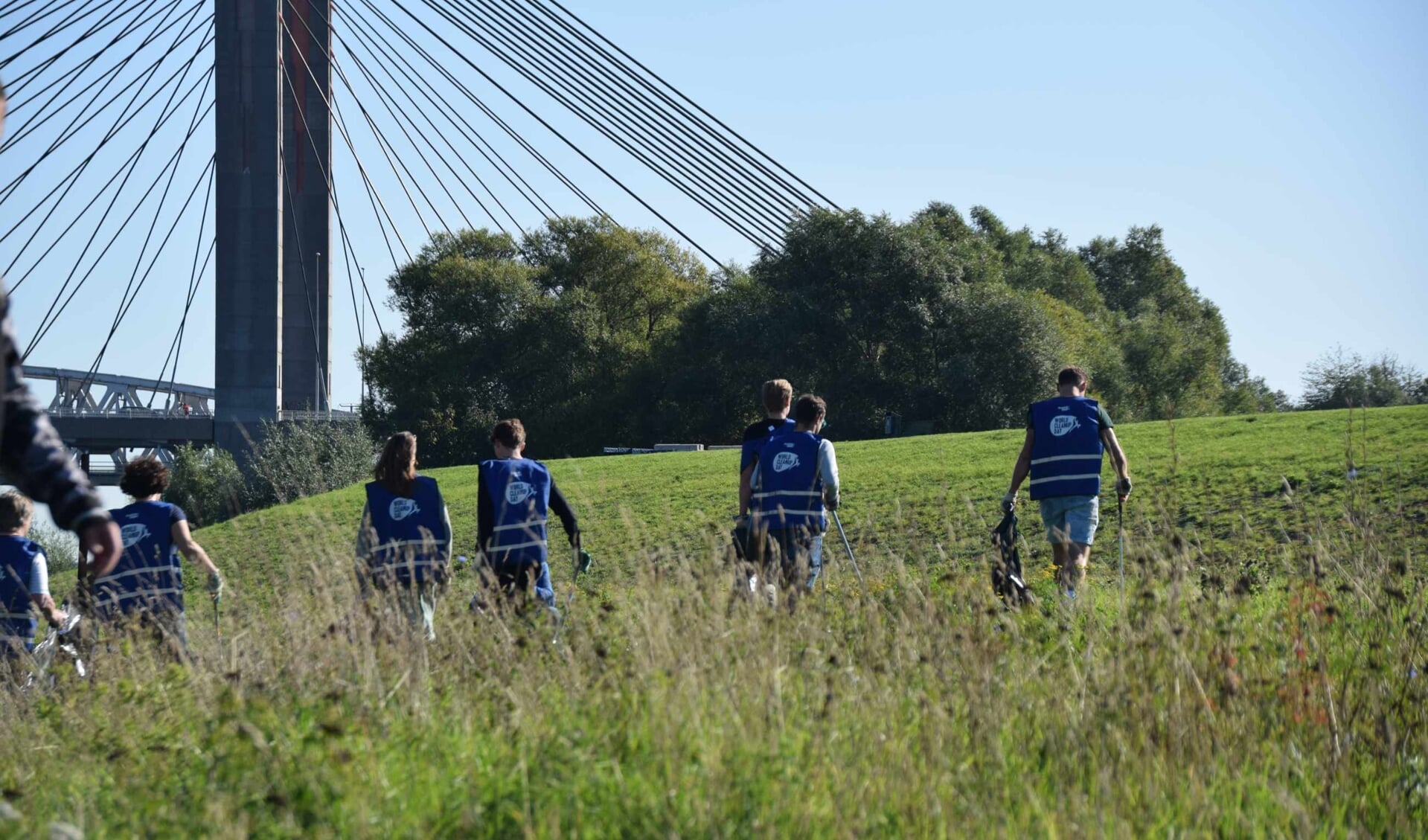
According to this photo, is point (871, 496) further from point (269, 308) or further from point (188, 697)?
point (269, 308)

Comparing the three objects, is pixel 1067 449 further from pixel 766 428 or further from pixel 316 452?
pixel 316 452

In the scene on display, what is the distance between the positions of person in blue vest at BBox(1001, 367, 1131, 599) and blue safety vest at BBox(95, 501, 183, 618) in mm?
4791

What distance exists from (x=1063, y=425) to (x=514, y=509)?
11.9 ft

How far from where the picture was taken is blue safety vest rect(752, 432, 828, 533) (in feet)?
24.9

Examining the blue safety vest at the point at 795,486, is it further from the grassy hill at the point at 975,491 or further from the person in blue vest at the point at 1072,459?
the person in blue vest at the point at 1072,459

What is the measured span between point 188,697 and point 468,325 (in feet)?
145

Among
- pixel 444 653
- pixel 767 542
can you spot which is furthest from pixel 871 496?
pixel 444 653

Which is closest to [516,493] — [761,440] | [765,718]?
[761,440]

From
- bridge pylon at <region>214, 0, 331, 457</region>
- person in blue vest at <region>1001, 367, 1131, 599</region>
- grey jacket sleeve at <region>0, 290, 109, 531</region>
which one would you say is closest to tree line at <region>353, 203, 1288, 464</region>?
bridge pylon at <region>214, 0, 331, 457</region>

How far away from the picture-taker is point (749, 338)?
130 feet

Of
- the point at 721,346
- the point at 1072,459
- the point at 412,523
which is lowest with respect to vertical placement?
the point at 412,523

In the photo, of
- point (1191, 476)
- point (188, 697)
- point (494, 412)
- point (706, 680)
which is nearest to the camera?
point (706, 680)

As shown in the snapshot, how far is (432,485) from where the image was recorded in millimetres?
6953

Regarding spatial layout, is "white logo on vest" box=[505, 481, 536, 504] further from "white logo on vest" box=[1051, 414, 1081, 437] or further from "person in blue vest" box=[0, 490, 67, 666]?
"white logo on vest" box=[1051, 414, 1081, 437]
